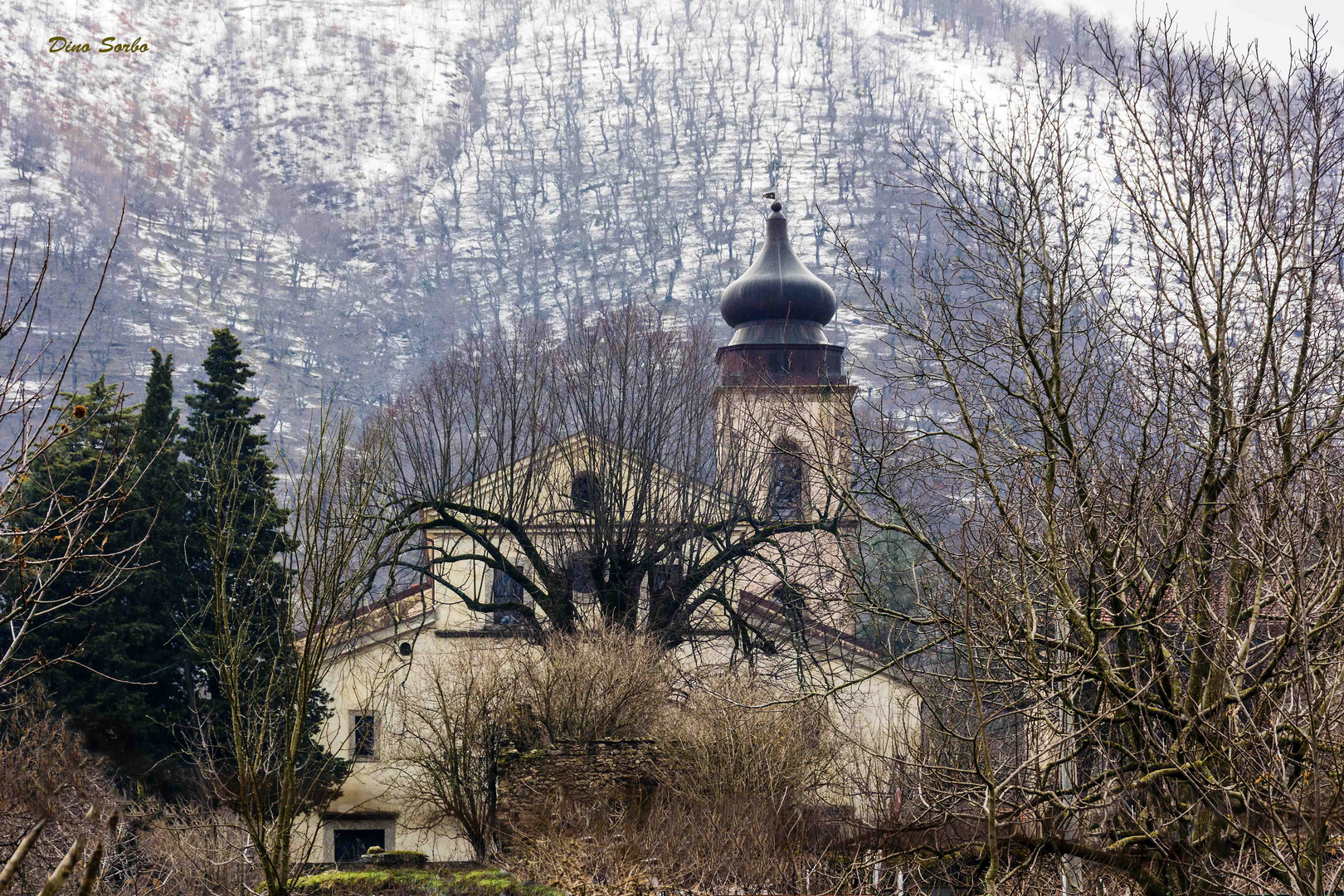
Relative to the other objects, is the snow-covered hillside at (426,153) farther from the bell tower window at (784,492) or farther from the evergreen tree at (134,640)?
the evergreen tree at (134,640)

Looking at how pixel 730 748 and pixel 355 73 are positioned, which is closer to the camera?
pixel 730 748

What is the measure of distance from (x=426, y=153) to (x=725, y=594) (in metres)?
148

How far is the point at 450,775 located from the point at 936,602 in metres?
13.9

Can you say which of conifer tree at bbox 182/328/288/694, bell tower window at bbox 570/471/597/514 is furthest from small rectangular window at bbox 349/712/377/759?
bell tower window at bbox 570/471/597/514

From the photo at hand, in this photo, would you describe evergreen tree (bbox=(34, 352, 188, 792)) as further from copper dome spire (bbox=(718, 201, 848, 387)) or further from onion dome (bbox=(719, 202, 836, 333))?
onion dome (bbox=(719, 202, 836, 333))

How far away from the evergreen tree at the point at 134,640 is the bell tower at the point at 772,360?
10.9 m

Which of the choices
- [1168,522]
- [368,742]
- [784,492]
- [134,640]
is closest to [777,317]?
[784,492]

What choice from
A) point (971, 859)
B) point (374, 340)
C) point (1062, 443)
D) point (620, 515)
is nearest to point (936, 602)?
point (1062, 443)

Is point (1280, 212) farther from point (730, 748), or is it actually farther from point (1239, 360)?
point (730, 748)

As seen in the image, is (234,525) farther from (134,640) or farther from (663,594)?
(663,594)

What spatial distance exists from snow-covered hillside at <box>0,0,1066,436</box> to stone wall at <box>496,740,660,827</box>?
106 m

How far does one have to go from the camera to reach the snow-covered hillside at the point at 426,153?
139125 mm

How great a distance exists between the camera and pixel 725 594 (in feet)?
95.0

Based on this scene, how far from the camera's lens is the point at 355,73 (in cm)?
18062
